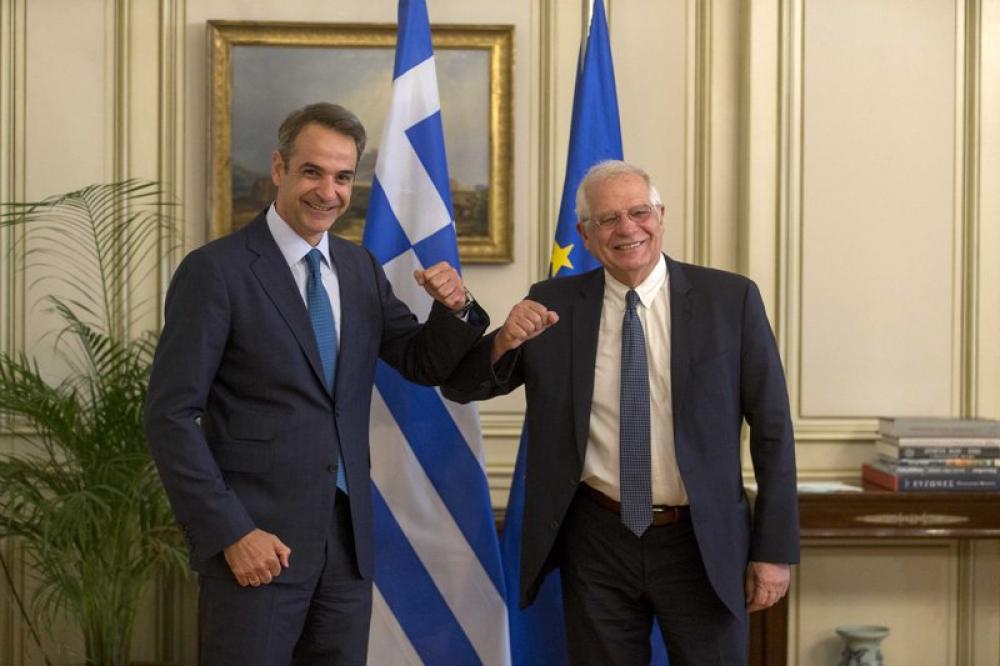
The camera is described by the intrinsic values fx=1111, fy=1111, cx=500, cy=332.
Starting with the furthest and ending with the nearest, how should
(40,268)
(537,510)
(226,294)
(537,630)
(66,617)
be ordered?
(40,268), (66,617), (537,630), (537,510), (226,294)

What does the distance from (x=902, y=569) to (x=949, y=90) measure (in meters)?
1.71

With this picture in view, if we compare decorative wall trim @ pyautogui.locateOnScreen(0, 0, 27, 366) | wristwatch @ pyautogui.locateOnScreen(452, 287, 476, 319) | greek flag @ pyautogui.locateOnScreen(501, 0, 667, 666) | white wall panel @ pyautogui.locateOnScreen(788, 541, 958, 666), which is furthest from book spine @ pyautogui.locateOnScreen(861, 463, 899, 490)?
decorative wall trim @ pyautogui.locateOnScreen(0, 0, 27, 366)

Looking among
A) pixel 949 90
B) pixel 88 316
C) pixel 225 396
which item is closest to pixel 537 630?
pixel 225 396

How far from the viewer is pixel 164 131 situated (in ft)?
12.4

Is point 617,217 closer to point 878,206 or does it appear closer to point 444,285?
point 444,285

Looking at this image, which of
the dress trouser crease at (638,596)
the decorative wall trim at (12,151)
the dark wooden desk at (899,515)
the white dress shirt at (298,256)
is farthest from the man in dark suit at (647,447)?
the decorative wall trim at (12,151)

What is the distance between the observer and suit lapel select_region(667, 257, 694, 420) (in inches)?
92.0

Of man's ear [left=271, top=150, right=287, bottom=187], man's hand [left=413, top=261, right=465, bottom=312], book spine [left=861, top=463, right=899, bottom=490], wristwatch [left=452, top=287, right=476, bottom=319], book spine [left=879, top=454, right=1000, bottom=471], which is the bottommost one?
book spine [left=861, top=463, right=899, bottom=490]

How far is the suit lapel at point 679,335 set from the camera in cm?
234

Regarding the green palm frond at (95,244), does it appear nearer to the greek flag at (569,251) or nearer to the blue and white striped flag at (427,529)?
the blue and white striped flag at (427,529)

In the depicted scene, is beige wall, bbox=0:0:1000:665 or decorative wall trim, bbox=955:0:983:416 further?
decorative wall trim, bbox=955:0:983:416

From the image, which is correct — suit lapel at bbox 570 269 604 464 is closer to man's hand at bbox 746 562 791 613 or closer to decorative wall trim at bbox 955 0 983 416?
man's hand at bbox 746 562 791 613

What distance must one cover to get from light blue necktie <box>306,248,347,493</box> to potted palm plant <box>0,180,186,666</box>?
1188 millimetres

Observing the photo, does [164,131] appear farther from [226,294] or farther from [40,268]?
[226,294]
